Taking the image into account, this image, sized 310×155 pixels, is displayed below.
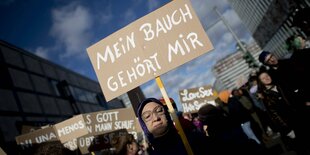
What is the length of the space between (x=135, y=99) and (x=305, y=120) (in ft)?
8.16

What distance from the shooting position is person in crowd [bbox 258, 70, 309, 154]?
4.64 metres

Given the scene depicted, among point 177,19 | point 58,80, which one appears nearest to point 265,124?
point 177,19

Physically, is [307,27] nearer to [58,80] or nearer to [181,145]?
[181,145]

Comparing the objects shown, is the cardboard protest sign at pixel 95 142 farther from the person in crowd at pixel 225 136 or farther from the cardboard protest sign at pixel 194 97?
the person in crowd at pixel 225 136

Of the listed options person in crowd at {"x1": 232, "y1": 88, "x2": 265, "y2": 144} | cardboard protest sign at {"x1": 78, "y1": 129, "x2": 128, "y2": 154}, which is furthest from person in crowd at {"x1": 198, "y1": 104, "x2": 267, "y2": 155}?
person in crowd at {"x1": 232, "y1": 88, "x2": 265, "y2": 144}

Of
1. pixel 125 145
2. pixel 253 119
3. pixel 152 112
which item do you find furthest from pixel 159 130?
pixel 253 119

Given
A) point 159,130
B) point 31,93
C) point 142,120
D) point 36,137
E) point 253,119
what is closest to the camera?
point 159,130

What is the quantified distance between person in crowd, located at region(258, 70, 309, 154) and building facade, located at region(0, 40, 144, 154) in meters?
11.6

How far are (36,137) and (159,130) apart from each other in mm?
4440

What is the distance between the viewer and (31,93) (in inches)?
710

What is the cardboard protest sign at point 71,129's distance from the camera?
666 centimetres

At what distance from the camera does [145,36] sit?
3412 millimetres

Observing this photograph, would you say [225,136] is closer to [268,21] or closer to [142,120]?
[142,120]

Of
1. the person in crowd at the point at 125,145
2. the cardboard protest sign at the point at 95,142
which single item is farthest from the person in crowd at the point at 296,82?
the cardboard protest sign at the point at 95,142
